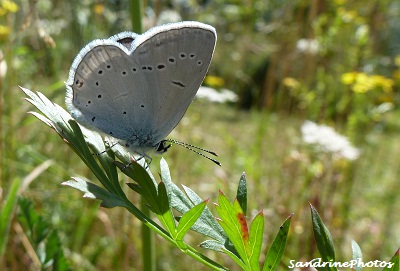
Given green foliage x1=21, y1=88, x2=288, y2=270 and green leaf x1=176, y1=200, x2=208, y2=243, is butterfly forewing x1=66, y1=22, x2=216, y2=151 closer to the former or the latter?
green foliage x1=21, y1=88, x2=288, y2=270

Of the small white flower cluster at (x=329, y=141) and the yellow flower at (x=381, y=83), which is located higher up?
the yellow flower at (x=381, y=83)

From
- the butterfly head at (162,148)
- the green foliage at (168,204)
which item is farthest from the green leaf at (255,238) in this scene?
the butterfly head at (162,148)

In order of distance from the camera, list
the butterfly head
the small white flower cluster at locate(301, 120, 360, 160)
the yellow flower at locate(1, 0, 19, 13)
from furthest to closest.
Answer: the small white flower cluster at locate(301, 120, 360, 160) < the yellow flower at locate(1, 0, 19, 13) < the butterfly head

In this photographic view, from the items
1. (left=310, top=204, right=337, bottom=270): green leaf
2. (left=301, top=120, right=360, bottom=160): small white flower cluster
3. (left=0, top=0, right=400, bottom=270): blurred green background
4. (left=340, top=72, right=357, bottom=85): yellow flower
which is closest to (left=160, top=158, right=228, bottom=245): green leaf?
(left=310, top=204, right=337, bottom=270): green leaf

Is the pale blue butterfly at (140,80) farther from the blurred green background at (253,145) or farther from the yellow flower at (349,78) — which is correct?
the yellow flower at (349,78)

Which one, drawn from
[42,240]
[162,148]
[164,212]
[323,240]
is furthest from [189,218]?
[162,148]

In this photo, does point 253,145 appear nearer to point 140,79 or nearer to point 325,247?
point 140,79

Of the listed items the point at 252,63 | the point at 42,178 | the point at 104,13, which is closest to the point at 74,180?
the point at 42,178
